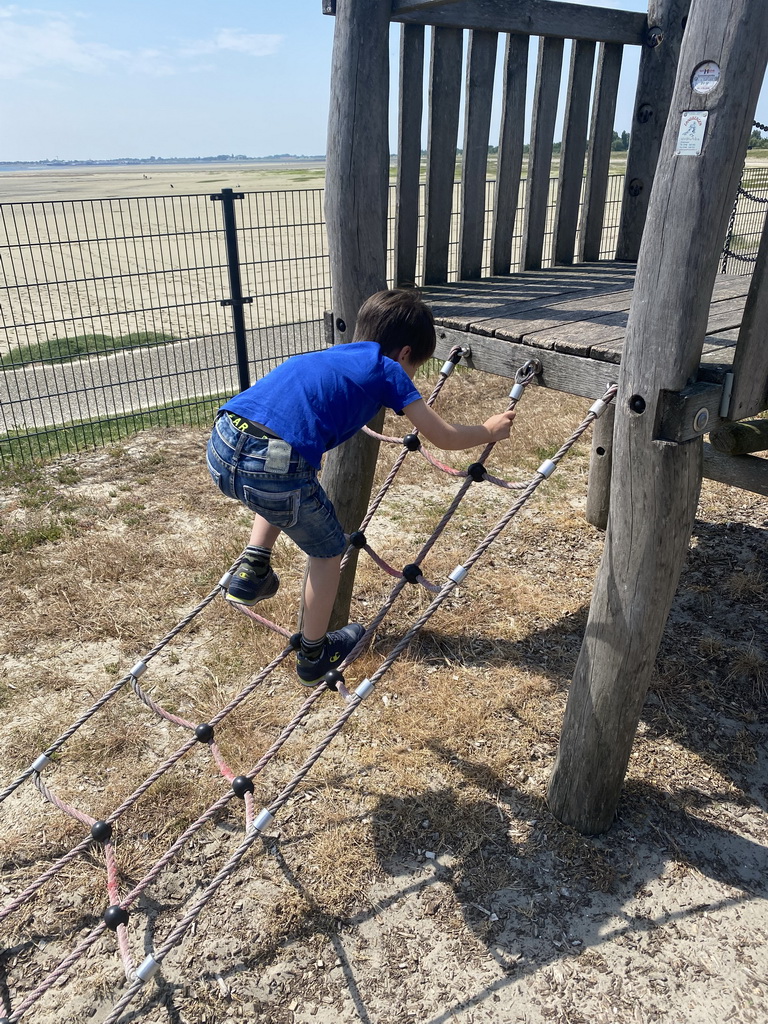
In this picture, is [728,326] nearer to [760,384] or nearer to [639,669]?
[760,384]

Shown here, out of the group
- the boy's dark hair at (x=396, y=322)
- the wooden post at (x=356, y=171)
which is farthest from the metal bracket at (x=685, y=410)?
the wooden post at (x=356, y=171)

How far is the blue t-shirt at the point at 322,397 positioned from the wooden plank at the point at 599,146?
2.51m

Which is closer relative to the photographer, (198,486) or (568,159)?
(568,159)

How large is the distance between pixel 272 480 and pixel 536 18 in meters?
2.63

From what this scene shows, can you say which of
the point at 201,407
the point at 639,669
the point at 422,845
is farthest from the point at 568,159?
the point at 201,407

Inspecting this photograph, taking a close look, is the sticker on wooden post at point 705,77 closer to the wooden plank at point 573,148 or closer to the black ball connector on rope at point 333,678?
the black ball connector on rope at point 333,678

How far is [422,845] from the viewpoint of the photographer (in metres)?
2.82

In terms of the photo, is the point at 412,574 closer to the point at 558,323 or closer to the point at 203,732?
the point at 203,732

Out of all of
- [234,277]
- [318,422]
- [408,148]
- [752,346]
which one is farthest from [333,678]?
[234,277]

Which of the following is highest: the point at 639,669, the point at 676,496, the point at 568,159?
the point at 568,159

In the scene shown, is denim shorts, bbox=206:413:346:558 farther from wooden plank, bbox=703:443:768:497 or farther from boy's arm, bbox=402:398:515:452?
wooden plank, bbox=703:443:768:497

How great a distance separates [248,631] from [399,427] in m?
3.07

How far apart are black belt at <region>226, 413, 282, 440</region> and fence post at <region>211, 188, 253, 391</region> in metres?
4.38

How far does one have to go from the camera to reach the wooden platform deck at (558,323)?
9.26ft
